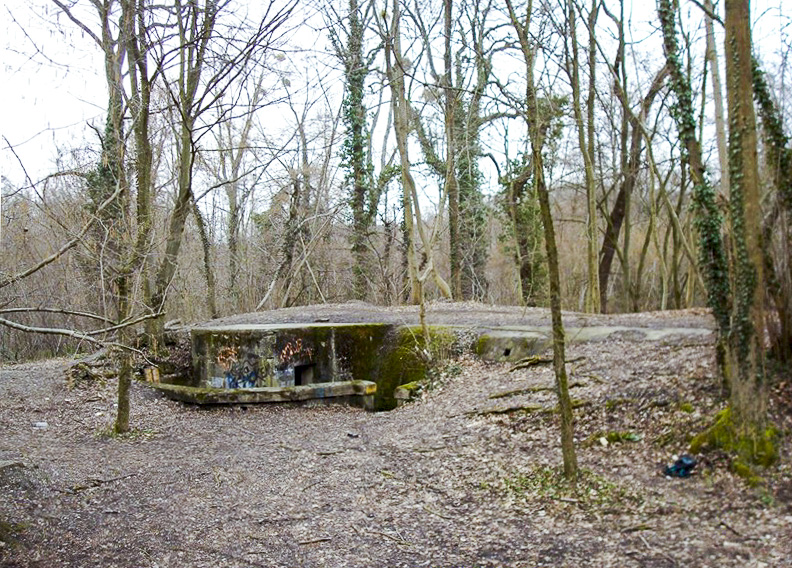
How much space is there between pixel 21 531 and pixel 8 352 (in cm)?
1305

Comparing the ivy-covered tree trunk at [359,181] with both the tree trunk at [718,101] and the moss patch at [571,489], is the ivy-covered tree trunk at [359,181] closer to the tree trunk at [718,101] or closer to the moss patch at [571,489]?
the tree trunk at [718,101]

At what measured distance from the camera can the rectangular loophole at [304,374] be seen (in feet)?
38.3

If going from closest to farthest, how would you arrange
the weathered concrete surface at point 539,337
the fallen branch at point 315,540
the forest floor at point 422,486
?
1. the forest floor at point 422,486
2. the fallen branch at point 315,540
3. the weathered concrete surface at point 539,337

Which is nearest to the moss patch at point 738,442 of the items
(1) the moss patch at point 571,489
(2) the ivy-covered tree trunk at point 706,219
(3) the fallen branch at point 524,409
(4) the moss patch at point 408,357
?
(2) the ivy-covered tree trunk at point 706,219

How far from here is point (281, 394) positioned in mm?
10195

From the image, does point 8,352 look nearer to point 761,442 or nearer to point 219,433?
point 219,433

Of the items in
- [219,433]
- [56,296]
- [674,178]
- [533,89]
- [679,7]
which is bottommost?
[219,433]

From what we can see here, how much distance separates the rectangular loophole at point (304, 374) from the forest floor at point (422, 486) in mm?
2611

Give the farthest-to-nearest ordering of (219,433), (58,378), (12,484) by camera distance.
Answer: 1. (58,378)
2. (219,433)
3. (12,484)

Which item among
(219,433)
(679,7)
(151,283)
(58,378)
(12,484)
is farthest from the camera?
(679,7)

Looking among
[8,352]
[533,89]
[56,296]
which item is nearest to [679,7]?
[533,89]

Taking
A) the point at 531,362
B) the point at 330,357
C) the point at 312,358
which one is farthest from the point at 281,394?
the point at 531,362

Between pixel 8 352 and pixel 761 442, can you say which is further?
pixel 8 352

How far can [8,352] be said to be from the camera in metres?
16.0
